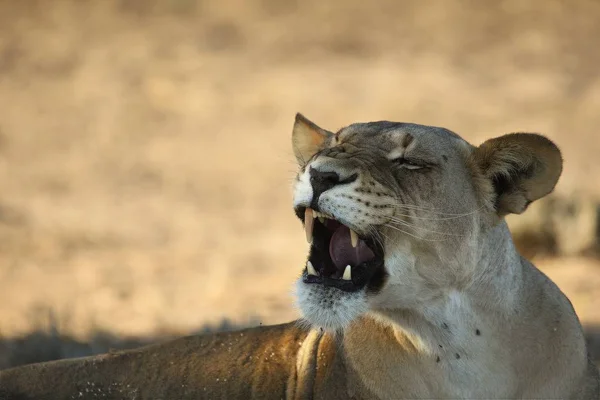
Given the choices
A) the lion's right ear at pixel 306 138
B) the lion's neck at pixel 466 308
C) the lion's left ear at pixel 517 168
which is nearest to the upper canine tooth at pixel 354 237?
the lion's neck at pixel 466 308

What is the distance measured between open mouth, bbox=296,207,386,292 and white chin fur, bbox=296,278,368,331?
3 cm

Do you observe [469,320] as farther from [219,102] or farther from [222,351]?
[219,102]

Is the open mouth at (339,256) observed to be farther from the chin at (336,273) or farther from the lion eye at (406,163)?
the lion eye at (406,163)

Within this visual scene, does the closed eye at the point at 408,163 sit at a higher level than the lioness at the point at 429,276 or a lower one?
higher

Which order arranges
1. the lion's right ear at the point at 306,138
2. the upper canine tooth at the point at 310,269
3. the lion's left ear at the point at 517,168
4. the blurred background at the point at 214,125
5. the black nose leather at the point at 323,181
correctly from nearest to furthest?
1. the black nose leather at the point at 323,181
2. the upper canine tooth at the point at 310,269
3. the lion's left ear at the point at 517,168
4. the lion's right ear at the point at 306,138
5. the blurred background at the point at 214,125

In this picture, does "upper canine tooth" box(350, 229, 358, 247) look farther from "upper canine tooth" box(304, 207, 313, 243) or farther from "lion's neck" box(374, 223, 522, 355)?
"lion's neck" box(374, 223, 522, 355)

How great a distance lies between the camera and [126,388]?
4.92 meters

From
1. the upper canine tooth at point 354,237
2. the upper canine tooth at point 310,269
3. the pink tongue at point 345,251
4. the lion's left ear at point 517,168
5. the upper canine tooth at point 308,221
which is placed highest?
the lion's left ear at point 517,168

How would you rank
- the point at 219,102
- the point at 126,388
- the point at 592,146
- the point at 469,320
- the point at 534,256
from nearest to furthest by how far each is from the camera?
the point at 469,320
the point at 126,388
the point at 534,256
the point at 592,146
the point at 219,102

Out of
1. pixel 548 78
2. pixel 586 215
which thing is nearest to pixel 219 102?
pixel 548 78

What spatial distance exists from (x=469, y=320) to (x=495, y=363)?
0.63 feet

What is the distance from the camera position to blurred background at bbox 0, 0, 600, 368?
34.2 feet

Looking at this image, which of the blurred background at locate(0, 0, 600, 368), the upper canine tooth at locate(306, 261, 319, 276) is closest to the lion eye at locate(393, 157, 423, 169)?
the upper canine tooth at locate(306, 261, 319, 276)

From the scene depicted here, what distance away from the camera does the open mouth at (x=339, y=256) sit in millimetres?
3980
